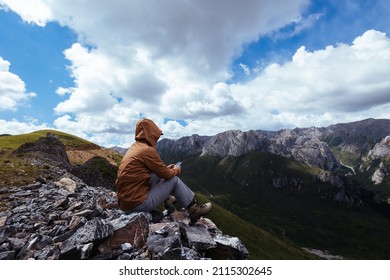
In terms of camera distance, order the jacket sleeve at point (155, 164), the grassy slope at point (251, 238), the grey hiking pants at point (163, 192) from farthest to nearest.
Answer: the grassy slope at point (251, 238), the grey hiking pants at point (163, 192), the jacket sleeve at point (155, 164)

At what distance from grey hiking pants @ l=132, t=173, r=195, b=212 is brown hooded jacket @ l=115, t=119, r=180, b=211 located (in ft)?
0.77

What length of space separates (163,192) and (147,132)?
269 centimetres

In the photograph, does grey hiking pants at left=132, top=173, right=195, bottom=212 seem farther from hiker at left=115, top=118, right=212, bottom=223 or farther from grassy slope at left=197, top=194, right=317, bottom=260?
grassy slope at left=197, top=194, right=317, bottom=260

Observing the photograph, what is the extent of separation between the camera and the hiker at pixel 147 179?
12578mm

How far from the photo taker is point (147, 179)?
516 inches

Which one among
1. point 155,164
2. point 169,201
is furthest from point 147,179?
point 169,201

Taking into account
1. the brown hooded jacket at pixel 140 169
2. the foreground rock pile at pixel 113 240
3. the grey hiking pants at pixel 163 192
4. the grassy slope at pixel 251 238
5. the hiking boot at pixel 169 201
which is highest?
the brown hooded jacket at pixel 140 169

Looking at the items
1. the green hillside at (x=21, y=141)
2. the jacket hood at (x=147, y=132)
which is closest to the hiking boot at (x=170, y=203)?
the jacket hood at (x=147, y=132)

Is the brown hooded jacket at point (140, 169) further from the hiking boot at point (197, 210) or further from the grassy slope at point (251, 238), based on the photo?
the grassy slope at point (251, 238)

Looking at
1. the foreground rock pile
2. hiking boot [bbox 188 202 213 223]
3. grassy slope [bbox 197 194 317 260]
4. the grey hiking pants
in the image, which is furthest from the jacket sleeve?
grassy slope [bbox 197 194 317 260]

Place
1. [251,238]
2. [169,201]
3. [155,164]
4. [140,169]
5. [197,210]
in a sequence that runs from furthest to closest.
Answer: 1. [251,238]
2. [169,201]
3. [197,210]
4. [140,169]
5. [155,164]

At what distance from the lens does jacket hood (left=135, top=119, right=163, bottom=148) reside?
13250 millimetres

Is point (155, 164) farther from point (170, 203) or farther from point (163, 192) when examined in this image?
point (170, 203)
